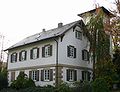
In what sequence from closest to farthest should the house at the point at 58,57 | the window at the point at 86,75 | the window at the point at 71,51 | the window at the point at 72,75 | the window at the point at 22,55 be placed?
the house at the point at 58,57, the window at the point at 72,75, the window at the point at 71,51, the window at the point at 86,75, the window at the point at 22,55

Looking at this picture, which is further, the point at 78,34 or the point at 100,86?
the point at 78,34

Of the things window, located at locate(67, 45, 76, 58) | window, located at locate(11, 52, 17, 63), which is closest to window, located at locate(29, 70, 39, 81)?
window, located at locate(67, 45, 76, 58)

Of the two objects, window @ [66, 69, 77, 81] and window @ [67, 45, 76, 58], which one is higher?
window @ [67, 45, 76, 58]

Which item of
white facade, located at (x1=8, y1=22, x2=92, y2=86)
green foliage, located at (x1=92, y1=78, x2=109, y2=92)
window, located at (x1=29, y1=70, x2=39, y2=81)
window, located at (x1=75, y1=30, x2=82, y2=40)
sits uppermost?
window, located at (x1=75, y1=30, x2=82, y2=40)

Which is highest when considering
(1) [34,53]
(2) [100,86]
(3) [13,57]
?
(1) [34,53]

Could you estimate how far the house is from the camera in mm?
30094

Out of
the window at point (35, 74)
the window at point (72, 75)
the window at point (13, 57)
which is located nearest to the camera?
the window at point (72, 75)

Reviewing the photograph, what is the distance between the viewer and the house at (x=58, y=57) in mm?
30094

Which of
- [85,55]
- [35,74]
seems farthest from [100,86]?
[35,74]

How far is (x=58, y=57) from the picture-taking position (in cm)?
2986

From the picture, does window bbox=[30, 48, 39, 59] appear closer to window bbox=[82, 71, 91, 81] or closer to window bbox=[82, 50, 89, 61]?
window bbox=[82, 50, 89, 61]

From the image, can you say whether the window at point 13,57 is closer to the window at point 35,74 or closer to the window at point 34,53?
the window at point 34,53

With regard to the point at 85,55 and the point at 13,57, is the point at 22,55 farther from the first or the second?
the point at 85,55

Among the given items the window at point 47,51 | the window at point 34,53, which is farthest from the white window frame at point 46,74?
the window at point 34,53
